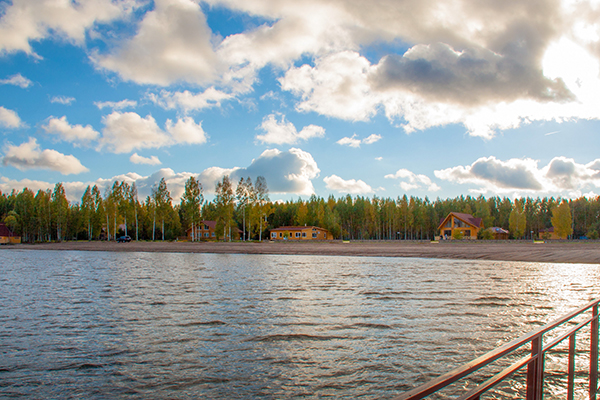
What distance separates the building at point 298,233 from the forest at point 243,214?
467 centimetres

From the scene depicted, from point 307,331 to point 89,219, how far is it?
11582cm

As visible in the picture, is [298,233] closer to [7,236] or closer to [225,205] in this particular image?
[225,205]

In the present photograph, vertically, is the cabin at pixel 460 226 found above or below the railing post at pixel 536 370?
below

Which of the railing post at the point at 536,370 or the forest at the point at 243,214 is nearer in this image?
the railing post at the point at 536,370

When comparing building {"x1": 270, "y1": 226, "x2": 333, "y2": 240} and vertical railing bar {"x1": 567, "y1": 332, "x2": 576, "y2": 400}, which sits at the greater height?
vertical railing bar {"x1": 567, "y1": 332, "x2": 576, "y2": 400}

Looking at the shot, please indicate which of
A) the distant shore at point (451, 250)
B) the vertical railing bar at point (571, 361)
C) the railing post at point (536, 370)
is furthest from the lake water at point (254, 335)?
the distant shore at point (451, 250)

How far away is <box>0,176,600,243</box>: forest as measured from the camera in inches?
3829

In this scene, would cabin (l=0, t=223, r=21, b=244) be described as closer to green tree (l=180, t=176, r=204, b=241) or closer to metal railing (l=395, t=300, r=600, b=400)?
green tree (l=180, t=176, r=204, b=241)

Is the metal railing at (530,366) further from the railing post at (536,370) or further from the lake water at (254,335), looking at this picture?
the lake water at (254,335)

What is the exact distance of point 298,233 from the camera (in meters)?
111

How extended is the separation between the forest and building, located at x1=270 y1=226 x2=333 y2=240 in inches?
184

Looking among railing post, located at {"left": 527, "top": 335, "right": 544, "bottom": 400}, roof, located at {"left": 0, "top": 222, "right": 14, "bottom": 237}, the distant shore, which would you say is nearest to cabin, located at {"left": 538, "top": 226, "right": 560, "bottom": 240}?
the distant shore

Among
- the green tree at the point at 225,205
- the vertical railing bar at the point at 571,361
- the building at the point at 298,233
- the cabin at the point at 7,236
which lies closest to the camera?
the vertical railing bar at the point at 571,361

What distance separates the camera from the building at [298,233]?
4343 inches
